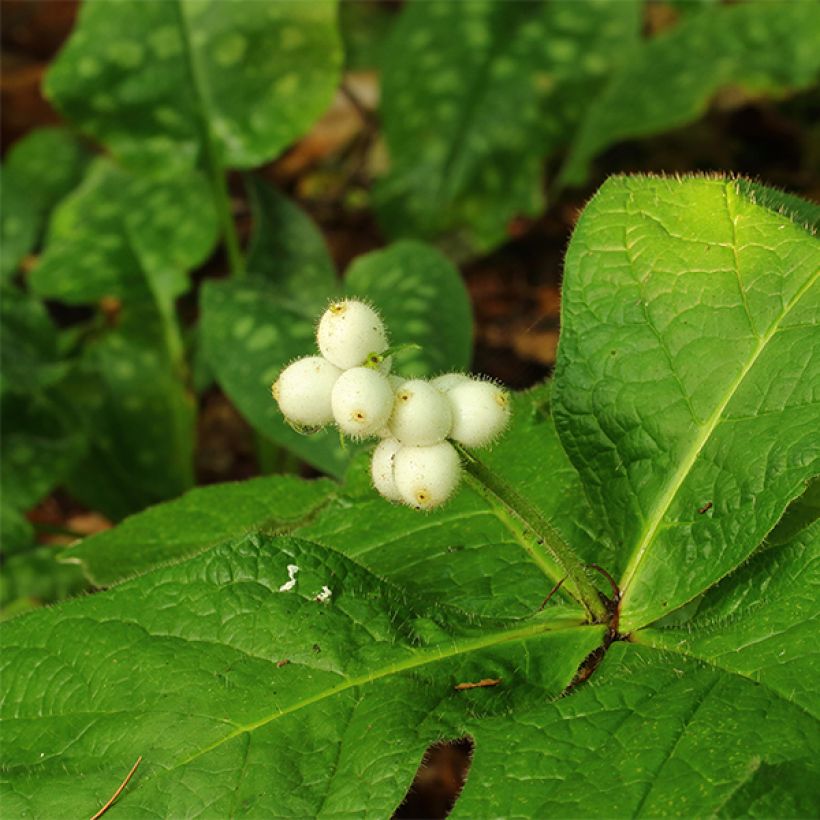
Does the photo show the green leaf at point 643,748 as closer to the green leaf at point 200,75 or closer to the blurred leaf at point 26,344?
the blurred leaf at point 26,344

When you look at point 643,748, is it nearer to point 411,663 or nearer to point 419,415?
point 411,663

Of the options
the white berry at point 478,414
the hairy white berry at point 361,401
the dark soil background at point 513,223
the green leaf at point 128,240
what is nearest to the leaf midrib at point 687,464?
the white berry at point 478,414

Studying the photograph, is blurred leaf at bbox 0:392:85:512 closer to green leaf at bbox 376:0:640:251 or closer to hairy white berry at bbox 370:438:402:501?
green leaf at bbox 376:0:640:251

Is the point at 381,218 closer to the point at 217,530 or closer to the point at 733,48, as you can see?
the point at 733,48

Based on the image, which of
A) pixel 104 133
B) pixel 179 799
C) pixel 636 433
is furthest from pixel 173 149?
pixel 179 799

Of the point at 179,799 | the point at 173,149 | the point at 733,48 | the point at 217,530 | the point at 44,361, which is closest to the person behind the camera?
the point at 179,799

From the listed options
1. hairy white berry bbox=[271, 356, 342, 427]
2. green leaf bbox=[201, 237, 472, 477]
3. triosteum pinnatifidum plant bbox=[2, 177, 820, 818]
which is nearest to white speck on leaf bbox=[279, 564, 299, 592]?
triosteum pinnatifidum plant bbox=[2, 177, 820, 818]
